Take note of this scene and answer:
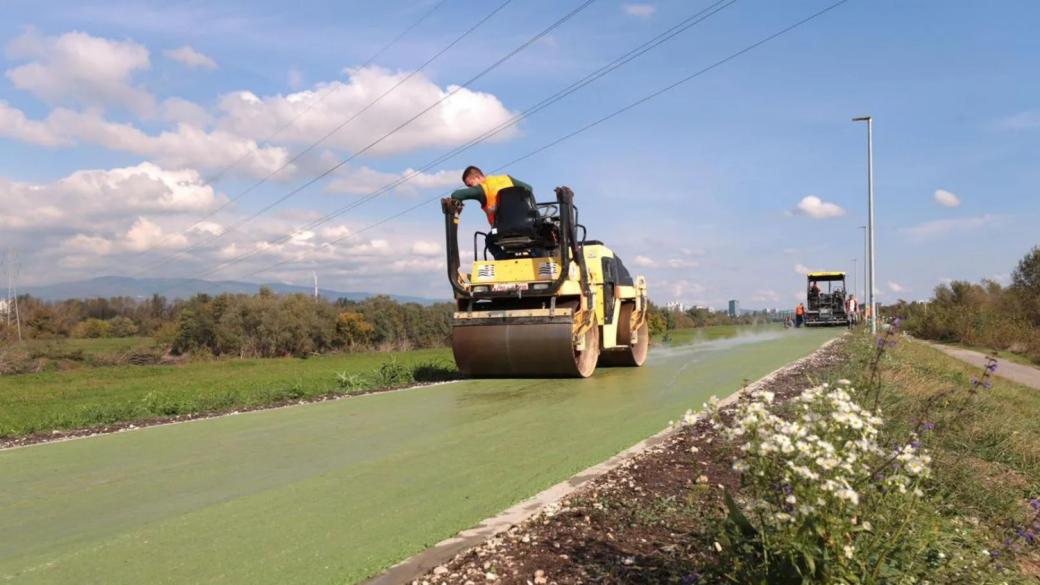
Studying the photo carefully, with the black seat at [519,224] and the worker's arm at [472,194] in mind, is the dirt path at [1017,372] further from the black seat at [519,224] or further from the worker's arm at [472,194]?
the worker's arm at [472,194]

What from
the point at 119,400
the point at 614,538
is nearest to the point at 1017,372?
the point at 614,538

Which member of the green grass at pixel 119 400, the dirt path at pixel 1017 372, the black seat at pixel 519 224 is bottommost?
the dirt path at pixel 1017 372

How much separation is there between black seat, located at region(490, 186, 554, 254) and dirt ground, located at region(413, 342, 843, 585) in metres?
8.21

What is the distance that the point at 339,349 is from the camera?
44.8m

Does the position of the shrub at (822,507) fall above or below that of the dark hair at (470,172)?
below

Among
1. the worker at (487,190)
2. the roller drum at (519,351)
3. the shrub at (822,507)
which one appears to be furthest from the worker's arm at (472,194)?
the shrub at (822,507)

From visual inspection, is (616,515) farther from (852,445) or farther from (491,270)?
(491,270)

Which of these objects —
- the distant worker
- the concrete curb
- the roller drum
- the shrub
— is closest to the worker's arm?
the roller drum

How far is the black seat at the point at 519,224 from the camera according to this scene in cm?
1338

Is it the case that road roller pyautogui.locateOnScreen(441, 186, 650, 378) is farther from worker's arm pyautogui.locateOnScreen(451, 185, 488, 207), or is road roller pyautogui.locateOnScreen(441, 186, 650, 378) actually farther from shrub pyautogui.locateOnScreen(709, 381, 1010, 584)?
shrub pyautogui.locateOnScreen(709, 381, 1010, 584)

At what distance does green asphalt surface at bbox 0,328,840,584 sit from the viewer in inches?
164

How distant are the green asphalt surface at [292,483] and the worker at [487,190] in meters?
4.12

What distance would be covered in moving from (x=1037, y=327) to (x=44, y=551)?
46616mm

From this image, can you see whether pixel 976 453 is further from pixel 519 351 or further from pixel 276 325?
pixel 276 325
